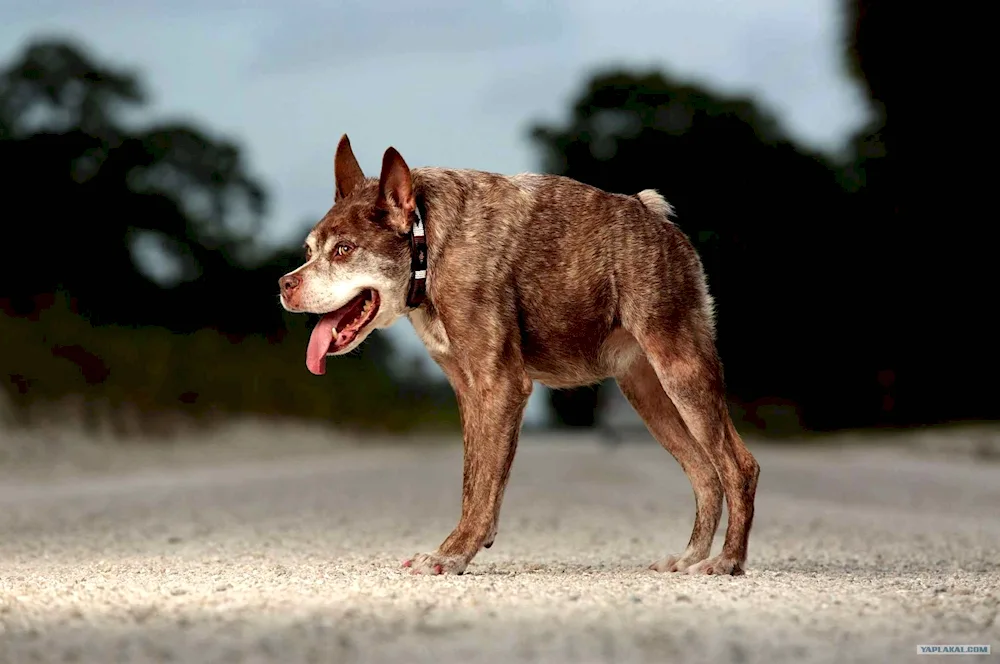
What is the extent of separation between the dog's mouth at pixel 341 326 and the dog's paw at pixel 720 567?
2.34 metres

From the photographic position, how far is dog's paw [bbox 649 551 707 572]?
8.17 metres

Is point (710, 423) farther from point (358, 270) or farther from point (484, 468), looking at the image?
point (358, 270)

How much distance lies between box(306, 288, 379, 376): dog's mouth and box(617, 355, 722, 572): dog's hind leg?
5.23 feet

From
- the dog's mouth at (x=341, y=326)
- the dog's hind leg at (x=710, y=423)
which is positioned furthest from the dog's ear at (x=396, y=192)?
the dog's hind leg at (x=710, y=423)

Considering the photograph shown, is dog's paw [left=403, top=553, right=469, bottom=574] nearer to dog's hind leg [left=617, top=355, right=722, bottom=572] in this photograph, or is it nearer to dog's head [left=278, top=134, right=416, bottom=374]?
dog's head [left=278, top=134, right=416, bottom=374]

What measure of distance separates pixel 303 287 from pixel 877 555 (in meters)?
5.12

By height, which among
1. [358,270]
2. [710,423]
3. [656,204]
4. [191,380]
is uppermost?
[656,204]

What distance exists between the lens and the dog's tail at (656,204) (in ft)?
28.4

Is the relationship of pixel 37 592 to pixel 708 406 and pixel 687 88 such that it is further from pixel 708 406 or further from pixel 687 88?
pixel 687 88

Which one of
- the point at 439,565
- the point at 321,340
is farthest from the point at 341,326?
the point at 439,565

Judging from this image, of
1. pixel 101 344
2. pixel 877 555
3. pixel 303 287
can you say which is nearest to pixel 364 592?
pixel 303 287

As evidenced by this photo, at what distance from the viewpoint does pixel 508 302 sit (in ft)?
25.9

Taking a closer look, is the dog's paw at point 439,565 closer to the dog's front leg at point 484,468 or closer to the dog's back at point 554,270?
the dog's front leg at point 484,468

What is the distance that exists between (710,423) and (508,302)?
1.33 metres
